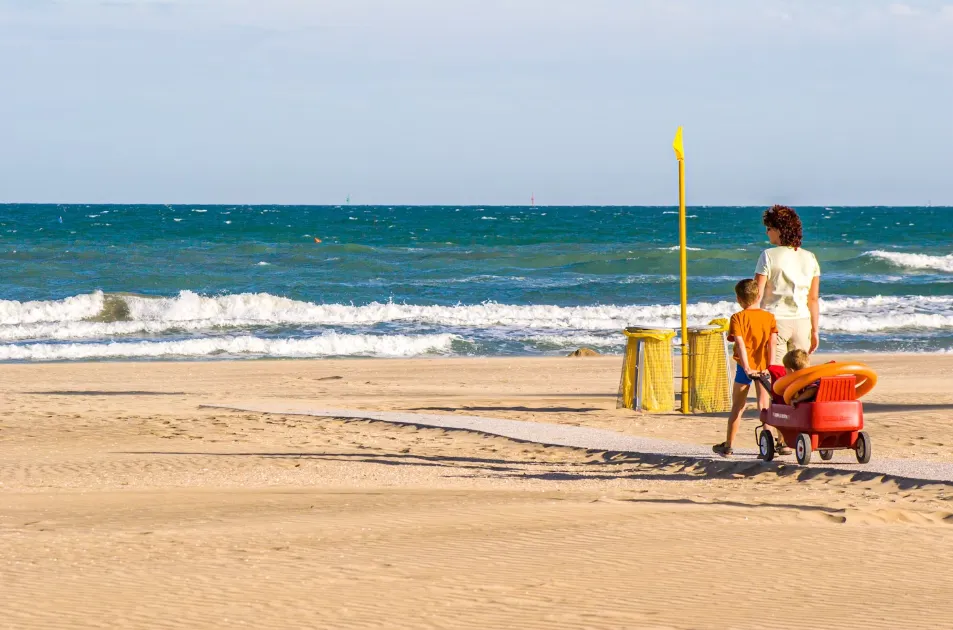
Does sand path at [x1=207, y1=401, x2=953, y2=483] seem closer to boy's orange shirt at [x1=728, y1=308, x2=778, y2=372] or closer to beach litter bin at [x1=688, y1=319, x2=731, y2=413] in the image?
boy's orange shirt at [x1=728, y1=308, x2=778, y2=372]

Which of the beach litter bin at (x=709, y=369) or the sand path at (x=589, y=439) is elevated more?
the beach litter bin at (x=709, y=369)

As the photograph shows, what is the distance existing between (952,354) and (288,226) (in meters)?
53.9

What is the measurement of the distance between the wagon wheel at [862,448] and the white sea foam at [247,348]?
43.4 feet

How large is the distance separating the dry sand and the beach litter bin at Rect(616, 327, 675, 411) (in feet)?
1.43

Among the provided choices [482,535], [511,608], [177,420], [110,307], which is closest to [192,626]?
[511,608]

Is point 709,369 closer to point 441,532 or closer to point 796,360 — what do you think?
point 796,360

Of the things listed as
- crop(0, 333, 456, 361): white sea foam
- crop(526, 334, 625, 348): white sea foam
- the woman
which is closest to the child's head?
the woman

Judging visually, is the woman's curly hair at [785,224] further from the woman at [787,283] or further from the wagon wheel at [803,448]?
the wagon wheel at [803,448]

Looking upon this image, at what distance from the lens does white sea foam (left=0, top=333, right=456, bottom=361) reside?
20.1 m

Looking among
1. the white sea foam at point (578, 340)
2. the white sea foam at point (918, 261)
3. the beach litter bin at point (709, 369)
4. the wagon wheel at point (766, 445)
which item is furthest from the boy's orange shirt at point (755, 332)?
the white sea foam at point (918, 261)

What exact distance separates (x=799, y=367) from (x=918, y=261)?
38.3 m

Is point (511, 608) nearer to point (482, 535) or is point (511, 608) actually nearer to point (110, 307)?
point (482, 535)

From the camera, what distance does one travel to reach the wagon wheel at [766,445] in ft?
26.1

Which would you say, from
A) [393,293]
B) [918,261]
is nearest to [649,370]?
[393,293]
